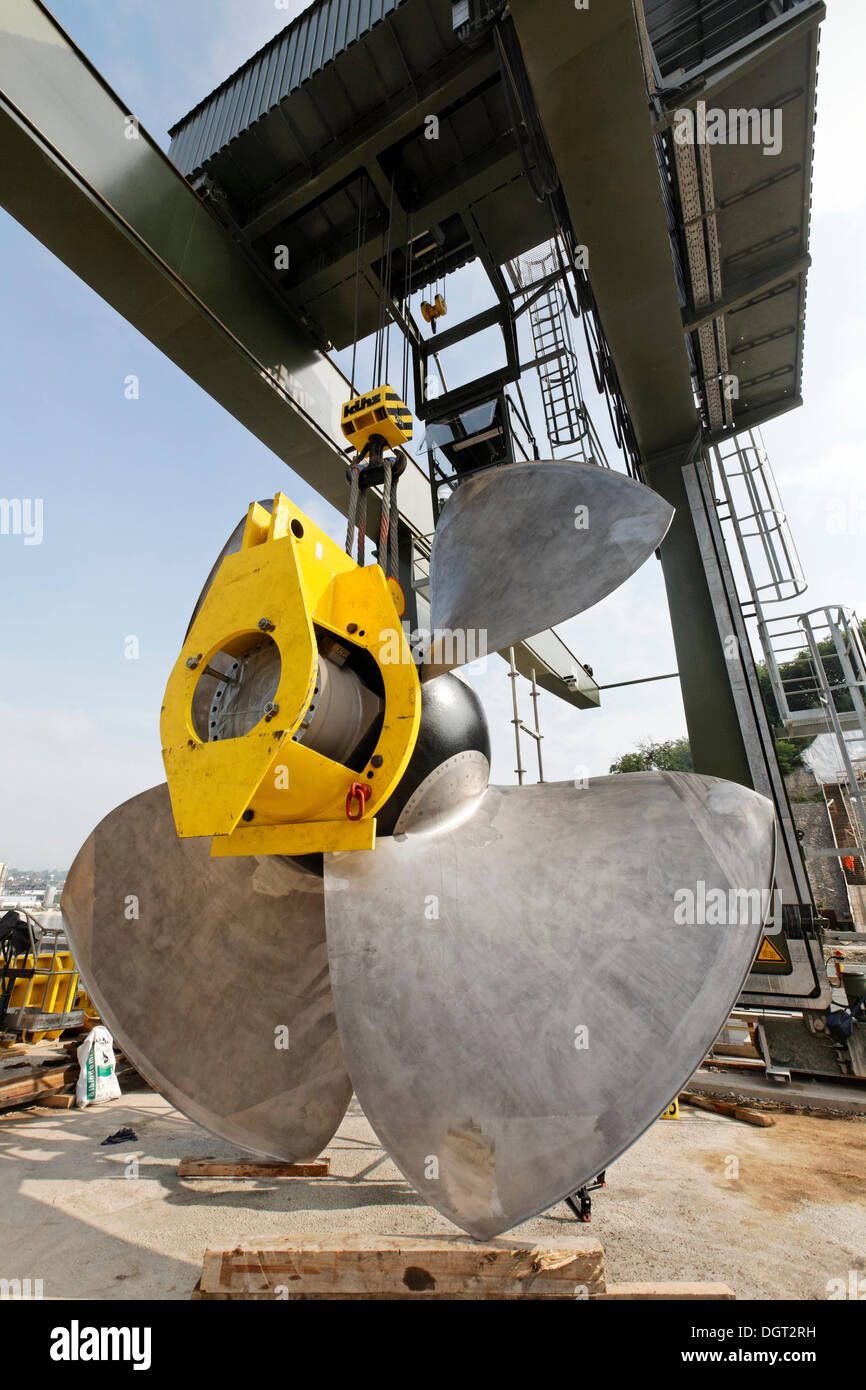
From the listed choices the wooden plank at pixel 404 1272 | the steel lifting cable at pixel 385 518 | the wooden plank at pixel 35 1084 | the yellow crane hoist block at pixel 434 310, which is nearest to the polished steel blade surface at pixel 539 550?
the steel lifting cable at pixel 385 518

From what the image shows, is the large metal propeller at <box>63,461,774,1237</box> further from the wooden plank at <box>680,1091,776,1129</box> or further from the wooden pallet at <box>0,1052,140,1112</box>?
the wooden plank at <box>680,1091,776,1129</box>

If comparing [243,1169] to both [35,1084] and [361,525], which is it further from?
[361,525]

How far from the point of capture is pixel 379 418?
2963 mm

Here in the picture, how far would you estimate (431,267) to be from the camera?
557 cm

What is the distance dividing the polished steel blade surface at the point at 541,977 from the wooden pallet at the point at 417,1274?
0.78 m

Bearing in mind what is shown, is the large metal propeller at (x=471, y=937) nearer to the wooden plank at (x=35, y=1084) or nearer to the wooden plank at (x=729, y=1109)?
the wooden plank at (x=729, y=1109)

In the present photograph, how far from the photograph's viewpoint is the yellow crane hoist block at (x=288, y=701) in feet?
4.78

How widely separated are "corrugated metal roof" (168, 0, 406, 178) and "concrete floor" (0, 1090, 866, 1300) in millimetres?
6376

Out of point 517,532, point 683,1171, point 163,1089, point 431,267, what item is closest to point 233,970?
point 163,1089

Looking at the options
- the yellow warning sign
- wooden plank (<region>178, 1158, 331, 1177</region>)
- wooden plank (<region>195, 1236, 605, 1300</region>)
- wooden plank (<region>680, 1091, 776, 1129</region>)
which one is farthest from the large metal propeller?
the yellow warning sign

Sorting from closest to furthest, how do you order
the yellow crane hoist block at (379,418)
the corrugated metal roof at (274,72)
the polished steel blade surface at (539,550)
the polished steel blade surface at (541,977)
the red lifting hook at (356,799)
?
the polished steel blade surface at (541,977), the red lifting hook at (356,799), the polished steel blade surface at (539,550), the yellow crane hoist block at (379,418), the corrugated metal roof at (274,72)

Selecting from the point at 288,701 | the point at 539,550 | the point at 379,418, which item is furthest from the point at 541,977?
the point at 379,418

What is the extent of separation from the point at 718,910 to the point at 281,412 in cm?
464
